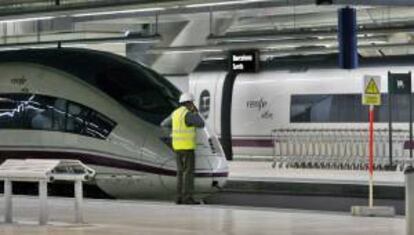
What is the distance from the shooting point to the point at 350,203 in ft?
64.6

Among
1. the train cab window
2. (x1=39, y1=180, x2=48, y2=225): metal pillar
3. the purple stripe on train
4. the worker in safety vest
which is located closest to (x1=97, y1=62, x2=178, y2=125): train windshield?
the train cab window

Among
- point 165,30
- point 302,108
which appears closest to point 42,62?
point 302,108

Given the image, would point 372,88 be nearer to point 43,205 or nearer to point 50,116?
point 50,116

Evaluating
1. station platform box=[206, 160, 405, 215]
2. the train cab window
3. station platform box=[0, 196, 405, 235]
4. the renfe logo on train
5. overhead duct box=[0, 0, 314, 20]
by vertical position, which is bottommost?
station platform box=[206, 160, 405, 215]

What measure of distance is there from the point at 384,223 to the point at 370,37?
1704 centimetres

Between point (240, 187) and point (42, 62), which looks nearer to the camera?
A: point (42, 62)

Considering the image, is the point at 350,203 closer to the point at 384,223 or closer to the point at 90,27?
the point at 384,223

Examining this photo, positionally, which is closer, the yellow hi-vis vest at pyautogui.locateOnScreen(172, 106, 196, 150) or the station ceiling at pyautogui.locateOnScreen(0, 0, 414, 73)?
the yellow hi-vis vest at pyautogui.locateOnScreen(172, 106, 196, 150)

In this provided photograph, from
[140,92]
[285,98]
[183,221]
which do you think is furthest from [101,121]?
[285,98]

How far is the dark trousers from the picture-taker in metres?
14.8

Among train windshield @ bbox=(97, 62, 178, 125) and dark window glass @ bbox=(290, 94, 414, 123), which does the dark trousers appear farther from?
dark window glass @ bbox=(290, 94, 414, 123)

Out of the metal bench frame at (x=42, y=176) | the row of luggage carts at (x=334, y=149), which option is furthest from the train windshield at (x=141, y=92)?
the row of luggage carts at (x=334, y=149)

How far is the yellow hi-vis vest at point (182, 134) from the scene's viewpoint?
14766mm

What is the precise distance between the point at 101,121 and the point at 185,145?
1.91m
